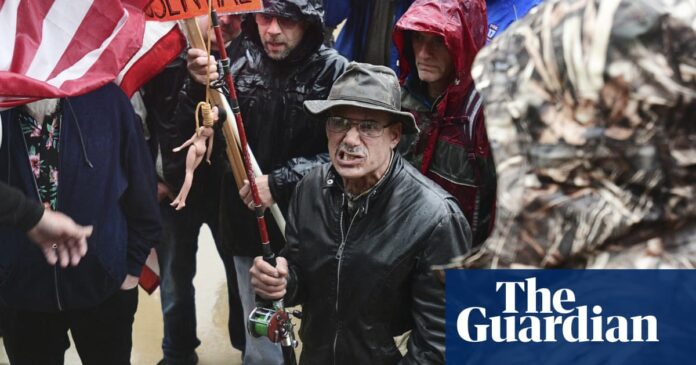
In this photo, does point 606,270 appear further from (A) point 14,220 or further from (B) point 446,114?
(B) point 446,114

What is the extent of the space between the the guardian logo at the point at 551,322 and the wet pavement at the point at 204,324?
3.90 m

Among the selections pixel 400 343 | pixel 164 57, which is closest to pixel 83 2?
pixel 164 57

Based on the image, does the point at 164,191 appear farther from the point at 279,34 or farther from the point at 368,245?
the point at 368,245

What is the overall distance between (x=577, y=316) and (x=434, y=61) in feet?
8.84

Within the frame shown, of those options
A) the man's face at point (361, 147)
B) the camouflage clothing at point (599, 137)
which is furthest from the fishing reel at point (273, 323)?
the camouflage clothing at point (599, 137)

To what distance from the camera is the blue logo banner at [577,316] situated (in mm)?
1444

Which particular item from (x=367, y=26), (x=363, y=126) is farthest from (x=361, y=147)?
(x=367, y=26)

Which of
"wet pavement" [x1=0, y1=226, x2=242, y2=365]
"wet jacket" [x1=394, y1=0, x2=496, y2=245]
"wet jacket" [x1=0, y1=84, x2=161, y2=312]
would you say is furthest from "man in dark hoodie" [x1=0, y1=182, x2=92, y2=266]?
"wet pavement" [x1=0, y1=226, x2=242, y2=365]

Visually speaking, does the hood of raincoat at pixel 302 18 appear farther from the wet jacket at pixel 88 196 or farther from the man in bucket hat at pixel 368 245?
the man in bucket hat at pixel 368 245

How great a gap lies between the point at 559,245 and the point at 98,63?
8.82 feet

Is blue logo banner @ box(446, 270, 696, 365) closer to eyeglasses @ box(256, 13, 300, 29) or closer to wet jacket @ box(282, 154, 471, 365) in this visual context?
wet jacket @ box(282, 154, 471, 365)

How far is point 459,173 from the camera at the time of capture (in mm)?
4059

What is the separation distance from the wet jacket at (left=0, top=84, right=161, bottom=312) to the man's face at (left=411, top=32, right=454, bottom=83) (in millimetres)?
1242

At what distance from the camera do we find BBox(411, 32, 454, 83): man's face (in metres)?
4.15
